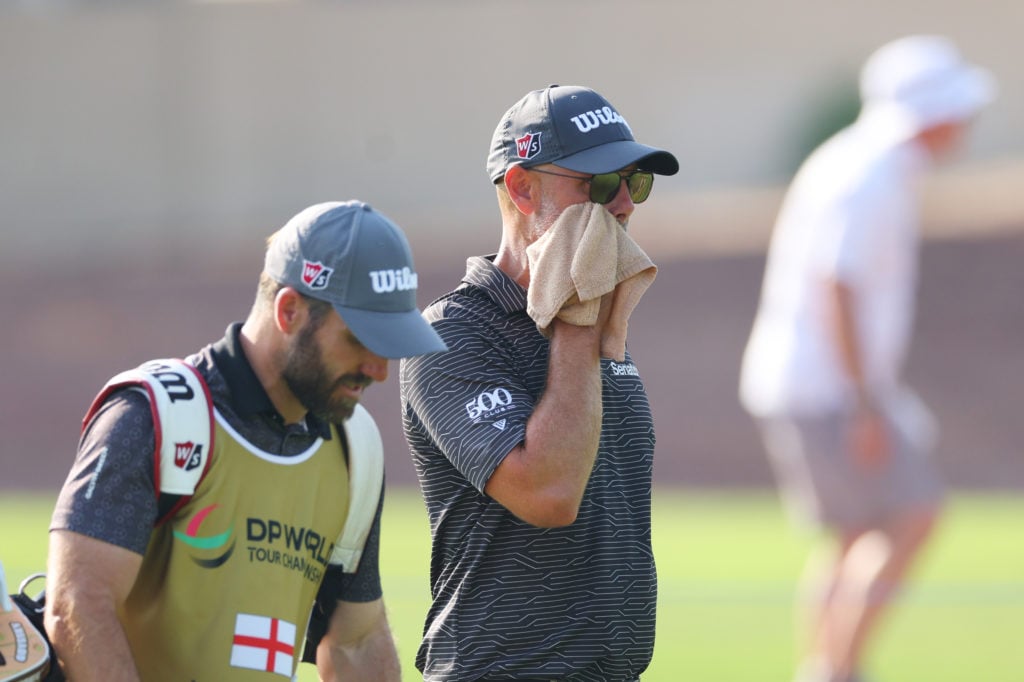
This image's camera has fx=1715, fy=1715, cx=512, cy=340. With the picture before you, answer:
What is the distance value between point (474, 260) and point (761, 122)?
32.0 meters

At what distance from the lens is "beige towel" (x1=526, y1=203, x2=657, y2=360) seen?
3.86 meters

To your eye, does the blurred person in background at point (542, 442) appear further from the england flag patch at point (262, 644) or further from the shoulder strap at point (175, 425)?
the shoulder strap at point (175, 425)

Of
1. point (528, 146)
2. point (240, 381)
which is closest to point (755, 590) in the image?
point (528, 146)

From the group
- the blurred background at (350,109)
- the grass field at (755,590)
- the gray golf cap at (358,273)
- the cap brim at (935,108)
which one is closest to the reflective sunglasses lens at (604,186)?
the gray golf cap at (358,273)

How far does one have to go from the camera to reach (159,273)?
32.2 metres

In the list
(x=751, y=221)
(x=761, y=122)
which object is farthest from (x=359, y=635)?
(x=761, y=122)

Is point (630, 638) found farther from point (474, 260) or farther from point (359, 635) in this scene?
point (474, 260)

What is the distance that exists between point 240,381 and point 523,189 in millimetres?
860

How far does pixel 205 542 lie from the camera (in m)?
3.65

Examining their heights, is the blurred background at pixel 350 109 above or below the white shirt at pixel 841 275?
below

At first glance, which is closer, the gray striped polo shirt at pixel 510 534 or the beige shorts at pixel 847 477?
the gray striped polo shirt at pixel 510 534

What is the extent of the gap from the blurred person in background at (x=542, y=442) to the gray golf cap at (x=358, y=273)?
0.83ft

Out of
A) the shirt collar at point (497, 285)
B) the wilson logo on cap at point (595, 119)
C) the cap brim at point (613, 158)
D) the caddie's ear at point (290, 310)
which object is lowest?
the shirt collar at point (497, 285)

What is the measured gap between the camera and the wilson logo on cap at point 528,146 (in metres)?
4.10
